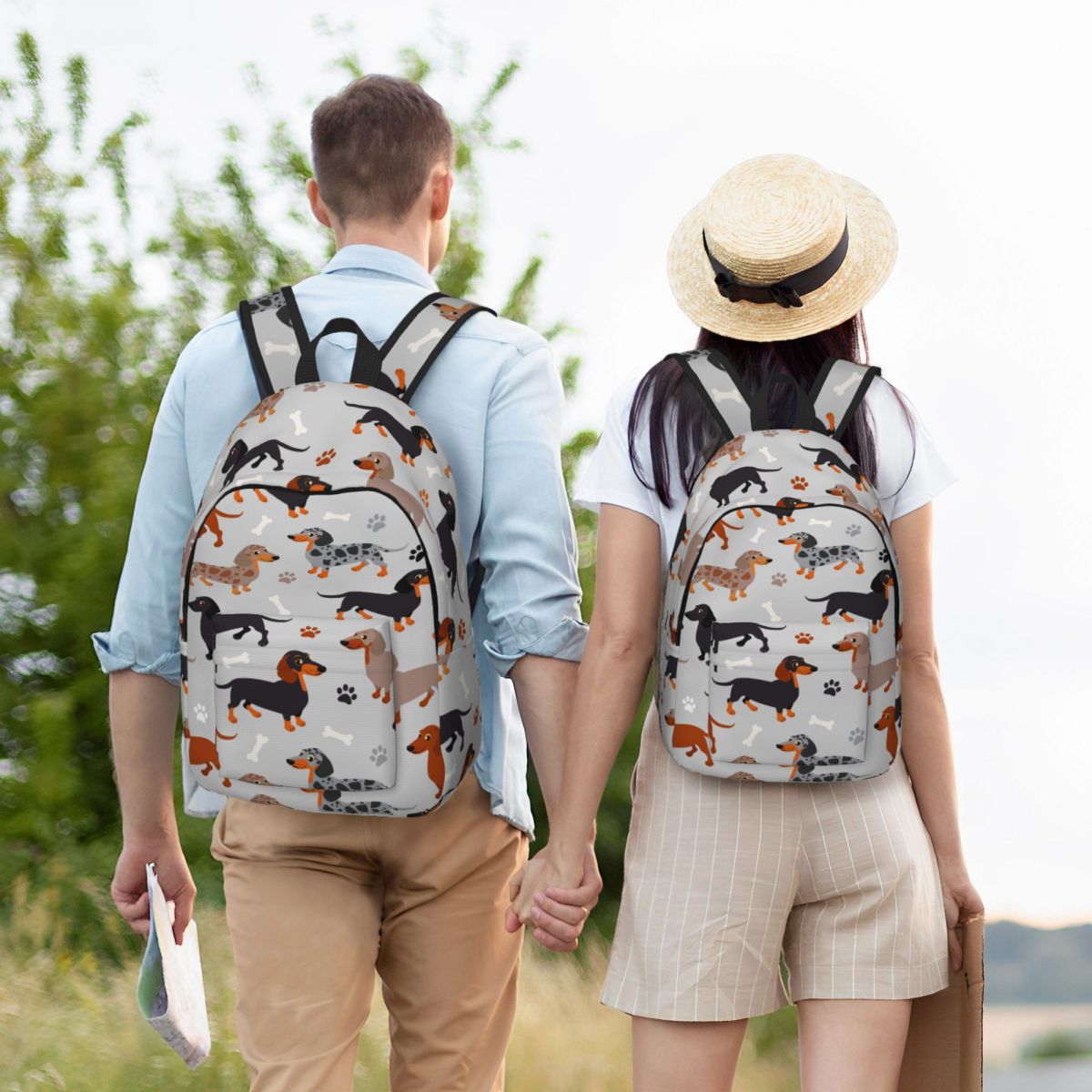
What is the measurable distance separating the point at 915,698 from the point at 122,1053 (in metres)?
2.69

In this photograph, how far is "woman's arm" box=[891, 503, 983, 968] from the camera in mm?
1757

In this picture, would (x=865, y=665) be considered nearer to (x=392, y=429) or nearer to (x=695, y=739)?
(x=695, y=739)

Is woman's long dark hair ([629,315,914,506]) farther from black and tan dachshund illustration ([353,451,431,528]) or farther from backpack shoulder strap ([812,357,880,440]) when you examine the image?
black and tan dachshund illustration ([353,451,431,528])

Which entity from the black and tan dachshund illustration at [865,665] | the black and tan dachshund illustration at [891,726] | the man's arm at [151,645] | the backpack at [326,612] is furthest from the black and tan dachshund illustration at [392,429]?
the black and tan dachshund illustration at [891,726]

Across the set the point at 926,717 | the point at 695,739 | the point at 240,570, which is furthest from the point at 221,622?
the point at 926,717

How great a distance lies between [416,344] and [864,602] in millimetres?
710

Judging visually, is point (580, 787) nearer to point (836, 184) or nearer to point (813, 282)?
point (813, 282)

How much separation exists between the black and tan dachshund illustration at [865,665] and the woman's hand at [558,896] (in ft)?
1.46

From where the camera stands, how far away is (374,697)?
5.29ft

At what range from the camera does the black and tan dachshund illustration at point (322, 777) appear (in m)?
1.61

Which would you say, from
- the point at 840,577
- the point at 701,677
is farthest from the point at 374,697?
the point at 840,577

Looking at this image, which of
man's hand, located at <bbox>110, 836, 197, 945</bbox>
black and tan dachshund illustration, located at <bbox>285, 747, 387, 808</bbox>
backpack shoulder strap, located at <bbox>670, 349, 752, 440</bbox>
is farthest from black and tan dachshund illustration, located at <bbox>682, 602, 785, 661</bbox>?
man's hand, located at <bbox>110, 836, 197, 945</bbox>

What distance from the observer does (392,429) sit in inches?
64.5

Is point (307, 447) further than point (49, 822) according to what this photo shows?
No
